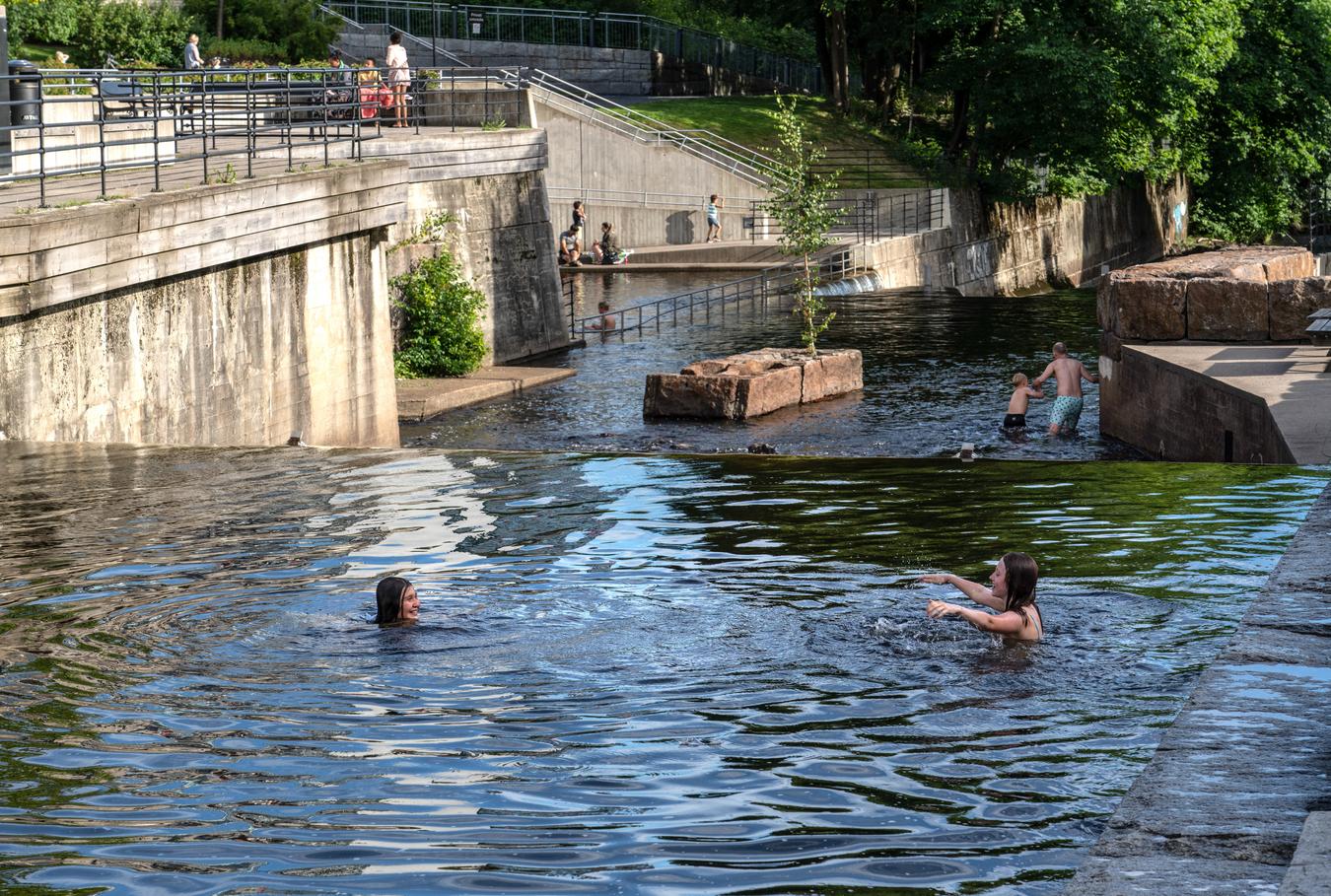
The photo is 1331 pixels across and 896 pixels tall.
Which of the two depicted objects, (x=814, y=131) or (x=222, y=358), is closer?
(x=222, y=358)

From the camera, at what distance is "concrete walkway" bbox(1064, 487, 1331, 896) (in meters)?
6.11

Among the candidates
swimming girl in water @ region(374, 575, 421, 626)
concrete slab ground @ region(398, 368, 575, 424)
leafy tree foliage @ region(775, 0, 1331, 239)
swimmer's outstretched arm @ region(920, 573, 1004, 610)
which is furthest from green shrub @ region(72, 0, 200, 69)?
swimmer's outstretched arm @ region(920, 573, 1004, 610)

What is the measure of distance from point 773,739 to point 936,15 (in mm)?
45356

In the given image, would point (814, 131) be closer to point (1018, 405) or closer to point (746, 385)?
point (746, 385)

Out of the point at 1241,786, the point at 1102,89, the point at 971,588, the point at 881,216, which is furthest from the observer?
the point at 881,216

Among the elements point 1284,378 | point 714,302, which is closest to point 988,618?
point 1284,378

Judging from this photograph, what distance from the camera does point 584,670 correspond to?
10023 millimetres

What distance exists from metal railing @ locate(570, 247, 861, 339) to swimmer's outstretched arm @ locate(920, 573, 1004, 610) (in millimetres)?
24498

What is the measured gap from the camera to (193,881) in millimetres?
6730

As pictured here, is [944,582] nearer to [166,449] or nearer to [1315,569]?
[1315,569]

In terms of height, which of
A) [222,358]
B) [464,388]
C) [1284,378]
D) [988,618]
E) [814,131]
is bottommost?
[988,618]

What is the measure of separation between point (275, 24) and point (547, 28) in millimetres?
14104

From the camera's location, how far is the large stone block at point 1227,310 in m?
23.1

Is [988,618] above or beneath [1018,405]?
beneath
